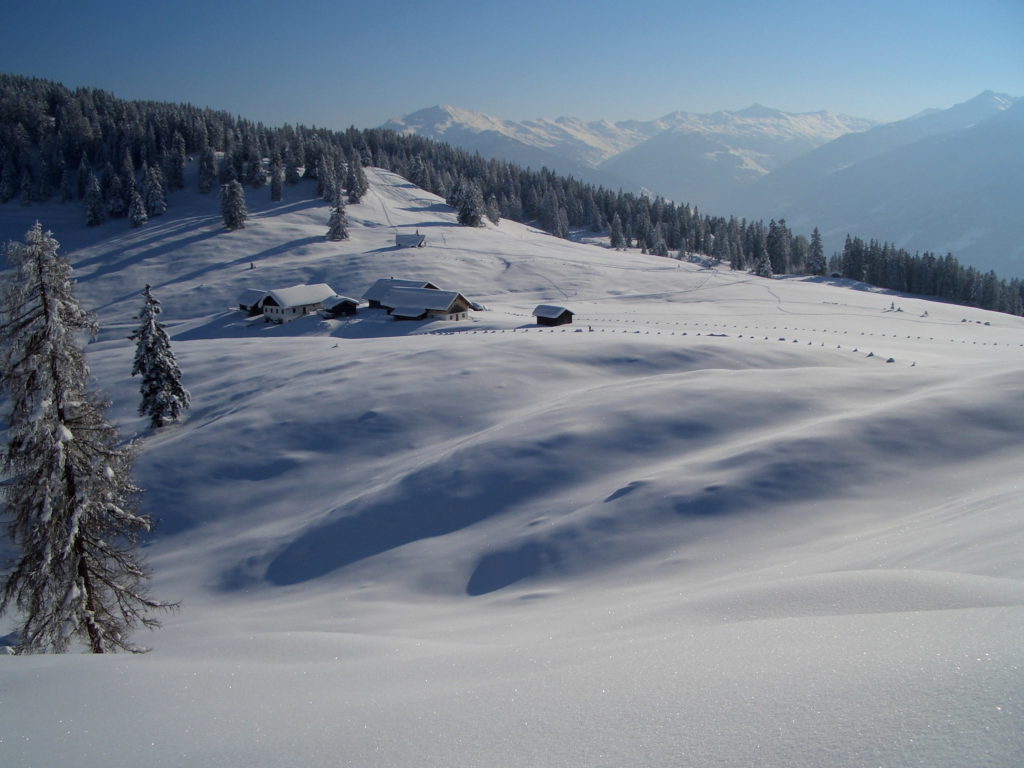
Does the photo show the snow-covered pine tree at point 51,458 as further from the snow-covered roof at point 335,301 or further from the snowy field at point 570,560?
the snow-covered roof at point 335,301

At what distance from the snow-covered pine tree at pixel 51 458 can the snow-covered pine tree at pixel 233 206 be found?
93.6 m

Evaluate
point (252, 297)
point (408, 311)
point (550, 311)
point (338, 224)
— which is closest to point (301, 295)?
point (252, 297)

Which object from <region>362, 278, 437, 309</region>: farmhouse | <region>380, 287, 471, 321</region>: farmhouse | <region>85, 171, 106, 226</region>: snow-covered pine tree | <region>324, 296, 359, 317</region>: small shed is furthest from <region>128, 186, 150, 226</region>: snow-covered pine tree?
<region>380, 287, 471, 321</region>: farmhouse

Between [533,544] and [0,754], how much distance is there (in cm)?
1267

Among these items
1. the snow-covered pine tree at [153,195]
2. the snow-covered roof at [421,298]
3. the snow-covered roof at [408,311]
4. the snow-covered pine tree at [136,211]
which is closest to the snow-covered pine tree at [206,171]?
the snow-covered pine tree at [153,195]

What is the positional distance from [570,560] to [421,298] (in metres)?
47.7

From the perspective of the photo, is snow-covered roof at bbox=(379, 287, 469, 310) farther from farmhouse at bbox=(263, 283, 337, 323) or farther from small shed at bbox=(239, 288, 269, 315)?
small shed at bbox=(239, 288, 269, 315)

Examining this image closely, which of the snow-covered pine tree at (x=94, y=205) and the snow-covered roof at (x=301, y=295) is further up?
the snow-covered pine tree at (x=94, y=205)

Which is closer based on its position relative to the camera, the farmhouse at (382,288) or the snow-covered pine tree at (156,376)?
the snow-covered pine tree at (156,376)

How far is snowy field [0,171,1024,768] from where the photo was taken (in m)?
4.33

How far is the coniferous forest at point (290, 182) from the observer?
342ft

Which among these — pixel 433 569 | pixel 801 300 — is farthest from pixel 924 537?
pixel 801 300

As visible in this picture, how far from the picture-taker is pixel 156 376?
33875 millimetres

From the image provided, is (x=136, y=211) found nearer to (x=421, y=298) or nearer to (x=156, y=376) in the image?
(x=421, y=298)
